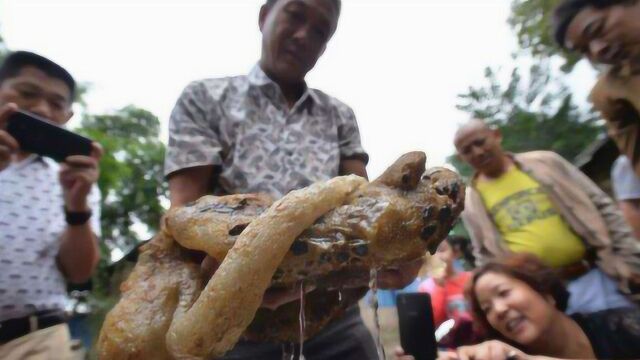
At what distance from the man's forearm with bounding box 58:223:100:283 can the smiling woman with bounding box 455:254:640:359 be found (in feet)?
4.30

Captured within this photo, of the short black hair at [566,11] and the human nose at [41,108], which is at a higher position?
the short black hair at [566,11]

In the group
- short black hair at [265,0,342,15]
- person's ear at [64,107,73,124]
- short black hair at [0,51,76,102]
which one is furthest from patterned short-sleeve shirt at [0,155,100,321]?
short black hair at [265,0,342,15]

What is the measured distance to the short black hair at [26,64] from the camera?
1.61 m

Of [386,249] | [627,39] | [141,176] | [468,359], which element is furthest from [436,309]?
[141,176]

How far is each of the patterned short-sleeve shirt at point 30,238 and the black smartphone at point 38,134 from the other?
36cm

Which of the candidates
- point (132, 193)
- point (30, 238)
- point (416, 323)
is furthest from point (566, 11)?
point (132, 193)

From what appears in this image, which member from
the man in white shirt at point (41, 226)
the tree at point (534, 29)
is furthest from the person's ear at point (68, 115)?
the tree at point (534, 29)

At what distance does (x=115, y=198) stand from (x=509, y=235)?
9.38 m

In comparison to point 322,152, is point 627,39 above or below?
above

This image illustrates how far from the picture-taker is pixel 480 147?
92.3 inches

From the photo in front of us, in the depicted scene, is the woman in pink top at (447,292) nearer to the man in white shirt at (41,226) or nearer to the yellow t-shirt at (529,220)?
the yellow t-shirt at (529,220)

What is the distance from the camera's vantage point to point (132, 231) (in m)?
10.6

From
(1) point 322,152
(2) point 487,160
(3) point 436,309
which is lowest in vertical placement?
(3) point 436,309

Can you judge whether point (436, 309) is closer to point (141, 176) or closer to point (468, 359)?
point (468, 359)
